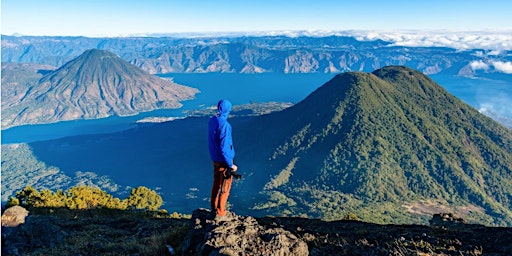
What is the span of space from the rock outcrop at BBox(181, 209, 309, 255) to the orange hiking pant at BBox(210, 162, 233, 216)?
587 mm

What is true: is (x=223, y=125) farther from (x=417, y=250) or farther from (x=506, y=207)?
(x=506, y=207)

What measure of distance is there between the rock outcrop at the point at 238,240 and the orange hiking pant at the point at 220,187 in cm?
59

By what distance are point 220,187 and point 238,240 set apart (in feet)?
8.24

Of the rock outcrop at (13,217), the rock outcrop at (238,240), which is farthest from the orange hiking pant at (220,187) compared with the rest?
the rock outcrop at (13,217)

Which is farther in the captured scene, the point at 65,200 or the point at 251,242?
the point at 65,200

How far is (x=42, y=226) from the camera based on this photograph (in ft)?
57.2

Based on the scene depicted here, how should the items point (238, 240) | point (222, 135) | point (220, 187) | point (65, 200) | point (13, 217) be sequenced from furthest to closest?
point (65, 200), point (13, 217), point (220, 187), point (222, 135), point (238, 240)

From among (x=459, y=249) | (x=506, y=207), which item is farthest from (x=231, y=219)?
(x=506, y=207)

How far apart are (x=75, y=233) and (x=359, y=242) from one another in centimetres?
1406

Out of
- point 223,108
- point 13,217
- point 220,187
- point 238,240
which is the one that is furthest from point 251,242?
point 13,217

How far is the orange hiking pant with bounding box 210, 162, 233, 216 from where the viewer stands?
44.5ft

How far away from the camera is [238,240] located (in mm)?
11797

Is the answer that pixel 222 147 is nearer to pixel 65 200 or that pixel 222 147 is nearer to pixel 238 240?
pixel 238 240

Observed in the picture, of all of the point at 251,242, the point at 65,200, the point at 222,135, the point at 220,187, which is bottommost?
the point at 65,200
